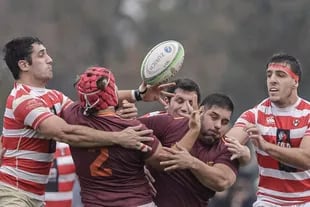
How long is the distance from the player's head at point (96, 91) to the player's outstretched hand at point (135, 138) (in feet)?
0.92

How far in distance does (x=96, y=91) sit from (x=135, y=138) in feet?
1.69

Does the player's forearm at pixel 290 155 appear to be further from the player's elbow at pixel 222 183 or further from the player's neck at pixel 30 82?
the player's neck at pixel 30 82

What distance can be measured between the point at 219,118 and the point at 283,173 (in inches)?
46.5

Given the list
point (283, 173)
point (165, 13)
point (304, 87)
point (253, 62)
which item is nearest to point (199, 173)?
point (283, 173)

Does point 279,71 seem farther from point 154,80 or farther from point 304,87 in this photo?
point 304,87

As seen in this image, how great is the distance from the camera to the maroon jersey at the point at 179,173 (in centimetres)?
1195

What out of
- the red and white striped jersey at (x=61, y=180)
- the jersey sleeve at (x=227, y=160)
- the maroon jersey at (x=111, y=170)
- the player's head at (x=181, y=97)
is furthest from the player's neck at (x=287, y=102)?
the red and white striped jersey at (x=61, y=180)

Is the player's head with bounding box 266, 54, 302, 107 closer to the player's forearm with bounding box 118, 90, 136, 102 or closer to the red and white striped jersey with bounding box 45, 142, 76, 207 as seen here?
the player's forearm with bounding box 118, 90, 136, 102

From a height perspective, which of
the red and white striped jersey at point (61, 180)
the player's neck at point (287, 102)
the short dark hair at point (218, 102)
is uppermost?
the short dark hair at point (218, 102)

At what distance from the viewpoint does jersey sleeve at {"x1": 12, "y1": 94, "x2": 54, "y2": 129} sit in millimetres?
11703

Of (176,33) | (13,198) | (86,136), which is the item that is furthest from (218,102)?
(176,33)

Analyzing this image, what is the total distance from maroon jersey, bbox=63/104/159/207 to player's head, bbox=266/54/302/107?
1.82 m

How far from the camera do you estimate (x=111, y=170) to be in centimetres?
1127

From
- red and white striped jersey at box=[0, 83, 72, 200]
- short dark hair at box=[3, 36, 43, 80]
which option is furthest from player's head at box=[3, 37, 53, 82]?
red and white striped jersey at box=[0, 83, 72, 200]
